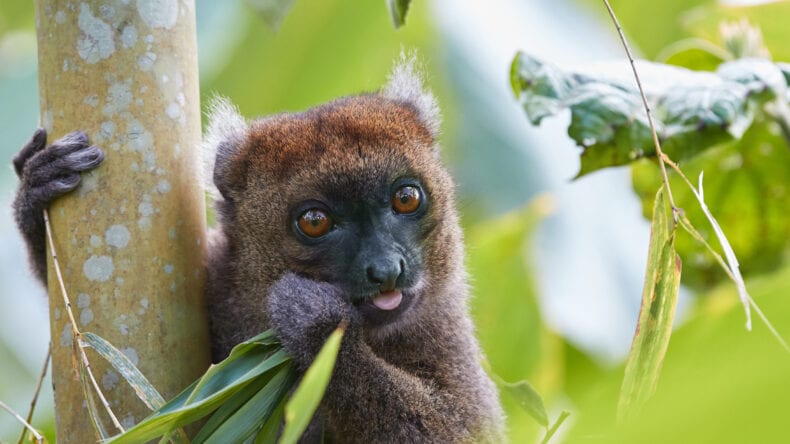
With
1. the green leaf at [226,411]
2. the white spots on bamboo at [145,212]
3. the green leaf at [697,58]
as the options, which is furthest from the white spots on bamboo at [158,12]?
the green leaf at [697,58]

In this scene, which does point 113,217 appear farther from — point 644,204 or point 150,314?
point 644,204

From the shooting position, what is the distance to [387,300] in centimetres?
378

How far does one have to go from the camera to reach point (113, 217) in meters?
2.95

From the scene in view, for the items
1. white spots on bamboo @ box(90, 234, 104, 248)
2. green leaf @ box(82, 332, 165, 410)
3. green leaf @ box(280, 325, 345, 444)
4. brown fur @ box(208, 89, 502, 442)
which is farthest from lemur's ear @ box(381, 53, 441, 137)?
green leaf @ box(280, 325, 345, 444)

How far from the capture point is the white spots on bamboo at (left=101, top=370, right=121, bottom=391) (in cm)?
291

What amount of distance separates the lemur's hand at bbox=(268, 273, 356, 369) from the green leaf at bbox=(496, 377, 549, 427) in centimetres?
73

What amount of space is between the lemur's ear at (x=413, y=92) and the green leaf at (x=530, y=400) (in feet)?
5.76

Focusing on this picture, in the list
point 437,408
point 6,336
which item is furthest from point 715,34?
point 6,336

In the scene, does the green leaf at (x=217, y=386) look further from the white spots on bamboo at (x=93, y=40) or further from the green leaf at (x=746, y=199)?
the green leaf at (x=746, y=199)

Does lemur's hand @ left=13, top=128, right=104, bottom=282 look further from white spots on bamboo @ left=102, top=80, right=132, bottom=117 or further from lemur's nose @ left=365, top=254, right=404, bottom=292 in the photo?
lemur's nose @ left=365, top=254, right=404, bottom=292

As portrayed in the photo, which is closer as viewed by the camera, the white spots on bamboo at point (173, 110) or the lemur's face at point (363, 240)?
the white spots on bamboo at point (173, 110)

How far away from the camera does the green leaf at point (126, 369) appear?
2.70 metres

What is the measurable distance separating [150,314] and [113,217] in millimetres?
367

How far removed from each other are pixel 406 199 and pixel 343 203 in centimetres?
34
